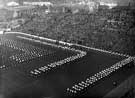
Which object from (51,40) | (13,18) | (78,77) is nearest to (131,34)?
(78,77)

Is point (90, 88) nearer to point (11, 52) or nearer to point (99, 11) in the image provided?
point (11, 52)

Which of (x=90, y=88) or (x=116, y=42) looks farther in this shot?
(x=116, y=42)

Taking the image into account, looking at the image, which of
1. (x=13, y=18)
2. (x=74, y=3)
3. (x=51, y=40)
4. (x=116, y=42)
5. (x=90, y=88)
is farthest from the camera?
(x=13, y=18)

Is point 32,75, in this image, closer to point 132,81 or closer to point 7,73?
point 7,73

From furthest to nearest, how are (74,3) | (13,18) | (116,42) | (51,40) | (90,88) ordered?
(13,18) → (74,3) → (51,40) → (116,42) → (90,88)

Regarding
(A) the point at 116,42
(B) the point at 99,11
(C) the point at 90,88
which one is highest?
(B) the point at 99,11

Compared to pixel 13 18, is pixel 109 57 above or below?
below
